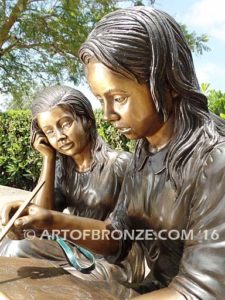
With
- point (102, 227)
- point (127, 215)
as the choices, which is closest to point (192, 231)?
point (127, 215)

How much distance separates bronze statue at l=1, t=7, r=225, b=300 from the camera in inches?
38.7

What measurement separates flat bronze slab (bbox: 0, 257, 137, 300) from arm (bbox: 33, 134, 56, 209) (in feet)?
2.00

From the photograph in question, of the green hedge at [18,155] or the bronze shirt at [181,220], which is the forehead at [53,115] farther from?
the green hedge at [18,155]

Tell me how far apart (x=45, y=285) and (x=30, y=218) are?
19 cm

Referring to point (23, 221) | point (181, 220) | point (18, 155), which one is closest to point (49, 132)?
point (23, 221)

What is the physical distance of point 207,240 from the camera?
3.15ft

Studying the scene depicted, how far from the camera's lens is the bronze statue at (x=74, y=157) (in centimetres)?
202

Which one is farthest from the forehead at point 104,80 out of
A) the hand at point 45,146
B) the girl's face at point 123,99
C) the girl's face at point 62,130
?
the hand at point 45,146

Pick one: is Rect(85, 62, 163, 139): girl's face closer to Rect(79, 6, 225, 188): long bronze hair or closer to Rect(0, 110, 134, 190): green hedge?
Rect(79, 6, 225, 188): long bronze hair

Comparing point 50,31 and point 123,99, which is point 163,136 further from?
point 50,31

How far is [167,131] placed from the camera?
117 centimetres

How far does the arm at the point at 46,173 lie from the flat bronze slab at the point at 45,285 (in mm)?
610

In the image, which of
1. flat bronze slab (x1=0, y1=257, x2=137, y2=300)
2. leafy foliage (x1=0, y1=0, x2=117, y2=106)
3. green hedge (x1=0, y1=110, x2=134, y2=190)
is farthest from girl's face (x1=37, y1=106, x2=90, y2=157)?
leafy foliage (x1=0, y1=0, x2=117, y2=106)

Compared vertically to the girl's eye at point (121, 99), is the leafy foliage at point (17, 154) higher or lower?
higher
